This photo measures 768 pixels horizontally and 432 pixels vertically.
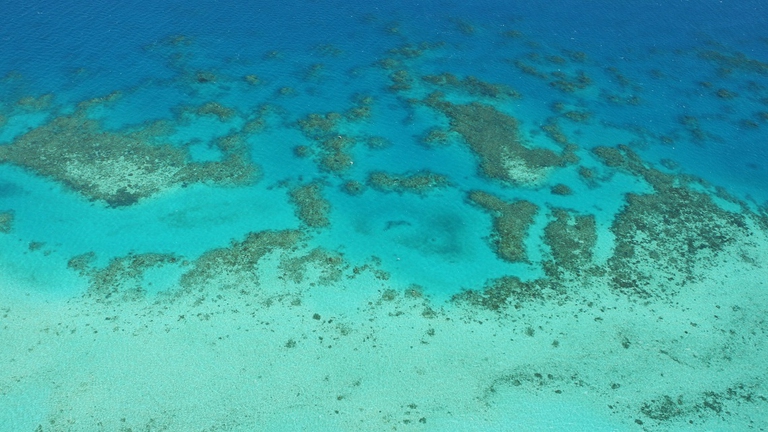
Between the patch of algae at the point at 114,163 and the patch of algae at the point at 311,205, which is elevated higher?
the patch of algae at the point at 114,163

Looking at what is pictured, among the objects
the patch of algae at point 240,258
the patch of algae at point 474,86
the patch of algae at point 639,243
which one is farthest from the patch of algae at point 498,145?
the patch of algae at point 240,258

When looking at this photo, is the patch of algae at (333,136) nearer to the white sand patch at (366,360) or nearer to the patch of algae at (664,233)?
the white sand patch at (366,360)

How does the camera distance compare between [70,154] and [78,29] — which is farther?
[78,29]

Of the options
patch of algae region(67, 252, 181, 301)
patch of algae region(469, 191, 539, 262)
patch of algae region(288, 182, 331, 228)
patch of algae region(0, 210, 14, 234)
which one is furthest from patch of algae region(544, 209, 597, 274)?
patch of algae region(0, 210, 14, 234)

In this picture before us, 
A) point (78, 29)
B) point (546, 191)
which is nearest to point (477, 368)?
point (546, 191)

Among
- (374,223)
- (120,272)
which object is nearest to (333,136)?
(374,223)

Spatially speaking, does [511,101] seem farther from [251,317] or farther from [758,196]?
[251,317]
